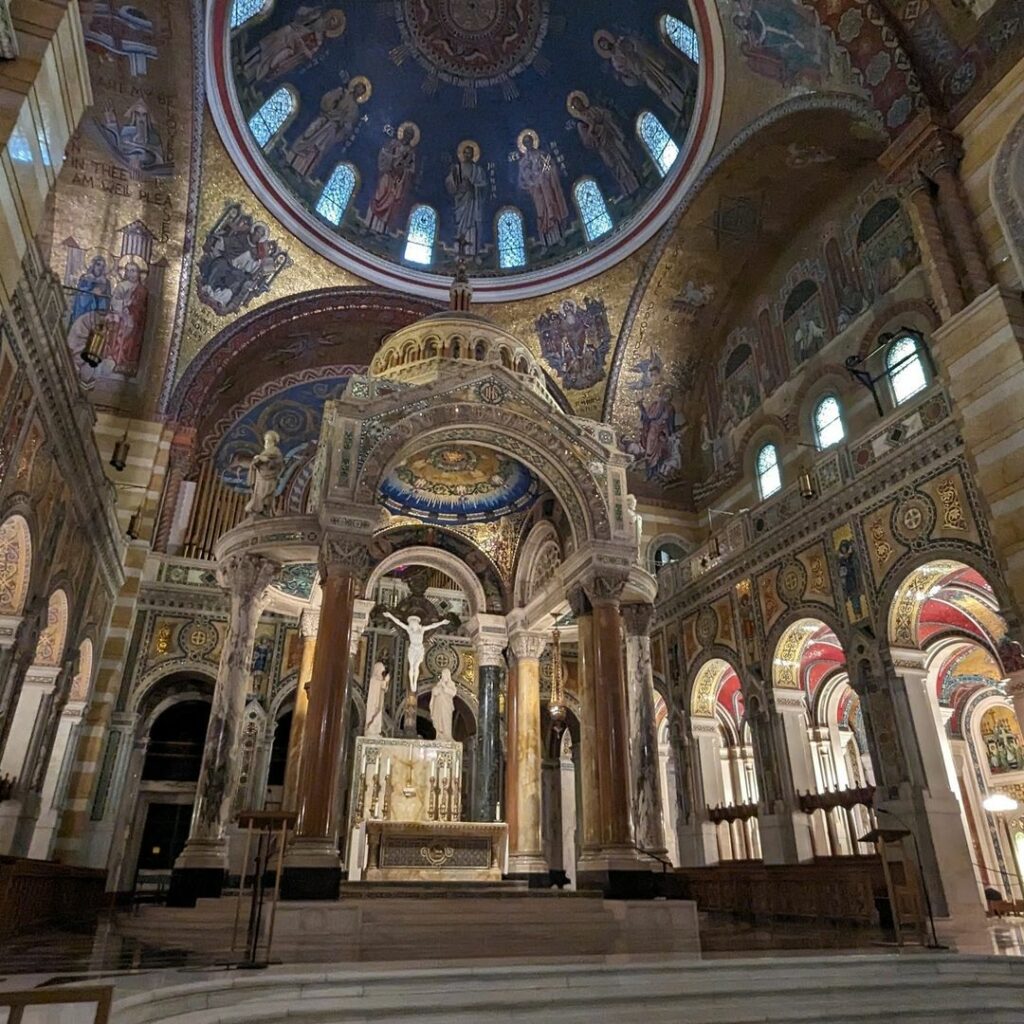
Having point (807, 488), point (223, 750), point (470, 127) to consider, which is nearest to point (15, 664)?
point (223, 750)

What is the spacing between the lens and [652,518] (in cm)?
2011

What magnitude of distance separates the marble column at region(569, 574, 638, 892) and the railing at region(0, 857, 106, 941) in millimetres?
7353

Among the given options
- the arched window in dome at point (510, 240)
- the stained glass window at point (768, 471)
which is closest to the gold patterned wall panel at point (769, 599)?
the stained glass window at point (768, 471)

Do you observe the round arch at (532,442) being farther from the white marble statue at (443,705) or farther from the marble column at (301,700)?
the white marble statue at (443,705)

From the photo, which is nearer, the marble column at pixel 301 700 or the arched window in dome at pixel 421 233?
the marble column at pixel 301 700

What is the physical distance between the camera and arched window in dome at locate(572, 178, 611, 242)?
21.2 meters

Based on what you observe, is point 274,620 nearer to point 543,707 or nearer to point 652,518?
point 543,707

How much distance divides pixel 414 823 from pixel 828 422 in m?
12.1

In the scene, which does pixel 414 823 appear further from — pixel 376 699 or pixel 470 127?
pixel 470 127

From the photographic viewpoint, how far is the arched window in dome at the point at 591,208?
21.2 m

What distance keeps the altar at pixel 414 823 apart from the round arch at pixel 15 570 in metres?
5.46

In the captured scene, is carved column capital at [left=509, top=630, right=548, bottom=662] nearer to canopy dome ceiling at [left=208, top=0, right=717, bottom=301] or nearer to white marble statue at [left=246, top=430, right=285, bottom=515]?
white marble statue at [left=246, top=430, right=285, bottom=515]

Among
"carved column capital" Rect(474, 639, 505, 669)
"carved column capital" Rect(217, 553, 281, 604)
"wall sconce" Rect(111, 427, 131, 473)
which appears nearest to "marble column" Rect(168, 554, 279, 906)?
"carved column capital" Rect(217, 553, 281, 604)

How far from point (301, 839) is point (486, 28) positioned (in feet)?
68.3
